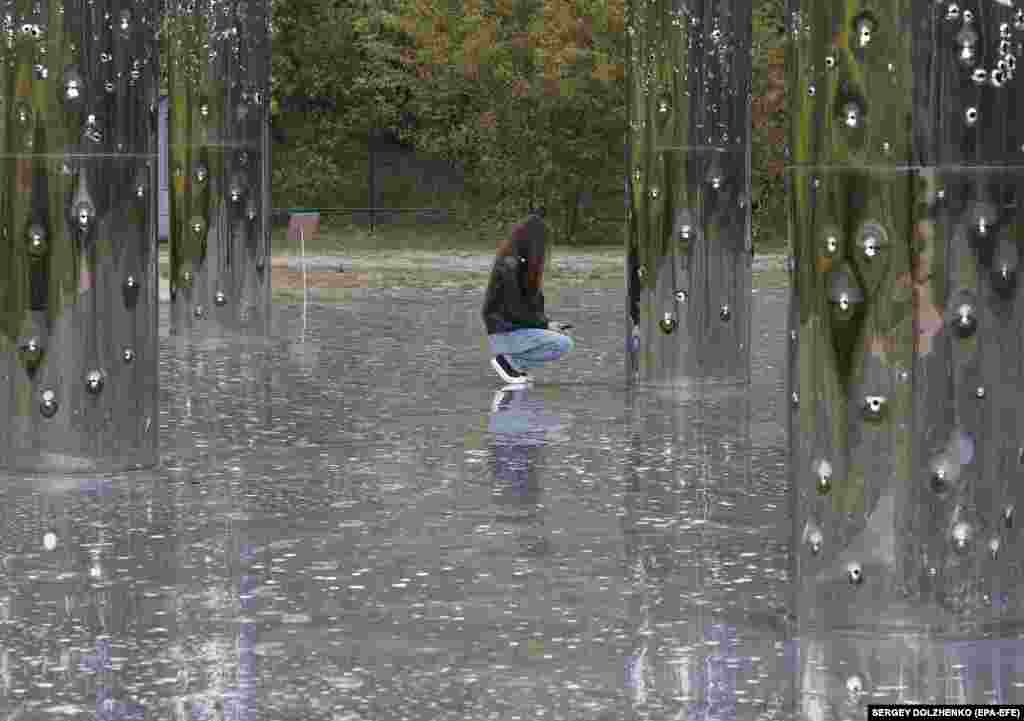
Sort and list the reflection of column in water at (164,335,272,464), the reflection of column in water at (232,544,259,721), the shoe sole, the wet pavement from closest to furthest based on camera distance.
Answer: the reflection of column in water at (232,544,259,721), the wet pavement, the reflection of column in water at (164,335,272,464), the shoe sole

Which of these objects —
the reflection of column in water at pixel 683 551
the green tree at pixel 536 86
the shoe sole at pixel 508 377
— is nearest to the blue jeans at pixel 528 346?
the shoe sole at pixel 508 377

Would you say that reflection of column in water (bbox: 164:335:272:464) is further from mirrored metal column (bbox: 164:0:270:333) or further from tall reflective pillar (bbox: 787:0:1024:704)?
tall reflective pillar (bbox: 787:0:1024:704)

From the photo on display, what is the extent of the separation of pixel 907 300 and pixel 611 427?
6926mm

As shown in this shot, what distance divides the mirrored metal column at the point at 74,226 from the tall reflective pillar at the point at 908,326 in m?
5.05

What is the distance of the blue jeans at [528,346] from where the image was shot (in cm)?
1812

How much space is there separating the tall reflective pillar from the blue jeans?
9653 mm

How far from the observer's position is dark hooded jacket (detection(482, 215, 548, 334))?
59.4 feet

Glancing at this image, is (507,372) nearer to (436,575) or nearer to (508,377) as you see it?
(508,377)

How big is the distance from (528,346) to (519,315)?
9.7 inches

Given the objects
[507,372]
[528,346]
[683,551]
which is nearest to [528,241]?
[528,346]

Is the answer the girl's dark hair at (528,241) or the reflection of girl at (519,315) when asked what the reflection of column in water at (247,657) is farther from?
the girl's dark hair at (528,241)

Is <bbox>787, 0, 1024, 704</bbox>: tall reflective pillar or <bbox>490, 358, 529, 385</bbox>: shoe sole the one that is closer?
<bbox>787, 0, 1024, 704</bbox>: tall reflective pillar

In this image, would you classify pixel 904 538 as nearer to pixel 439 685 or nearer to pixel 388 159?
pixel 439 685

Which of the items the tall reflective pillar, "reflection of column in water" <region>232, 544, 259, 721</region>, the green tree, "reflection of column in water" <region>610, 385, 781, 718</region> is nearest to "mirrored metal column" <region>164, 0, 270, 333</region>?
"reflection of column in water" <region>610, 385, 781, 718</region>
